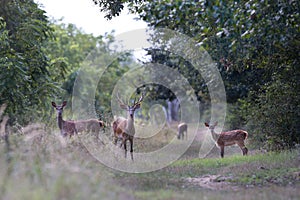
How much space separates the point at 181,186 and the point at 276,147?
7.64 meters

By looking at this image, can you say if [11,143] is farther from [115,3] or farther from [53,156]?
[115,3]

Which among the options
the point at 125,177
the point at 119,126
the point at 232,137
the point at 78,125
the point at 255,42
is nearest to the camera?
the point at 255,42

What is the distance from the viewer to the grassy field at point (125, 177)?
28.1 ft

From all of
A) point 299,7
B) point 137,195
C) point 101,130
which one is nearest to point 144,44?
point 101,130

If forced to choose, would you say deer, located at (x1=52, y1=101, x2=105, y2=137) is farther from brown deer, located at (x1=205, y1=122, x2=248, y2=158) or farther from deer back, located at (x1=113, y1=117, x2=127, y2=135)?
brown deer, located at (x1=205, y1=122, x2=248, y2=158)

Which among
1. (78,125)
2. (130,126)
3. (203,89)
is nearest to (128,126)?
(130,126)

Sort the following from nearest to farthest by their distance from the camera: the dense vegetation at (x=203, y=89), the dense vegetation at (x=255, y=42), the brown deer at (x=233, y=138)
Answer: the dense vegetation at (x=203, y=89), the dense vegetation at (x=255, y=42), the brown deer at (x=233, y=138)

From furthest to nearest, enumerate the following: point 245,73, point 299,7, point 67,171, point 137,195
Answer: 1. point 245,73
2. point 299,7
3. point 137,195
4. point 67,171

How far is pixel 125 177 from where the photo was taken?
1356 cm

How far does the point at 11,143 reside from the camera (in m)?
11.4

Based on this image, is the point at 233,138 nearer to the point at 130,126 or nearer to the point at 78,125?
the point at 130,126

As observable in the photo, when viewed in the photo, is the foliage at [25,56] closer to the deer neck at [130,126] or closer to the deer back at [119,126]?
the deer back at [119,126]

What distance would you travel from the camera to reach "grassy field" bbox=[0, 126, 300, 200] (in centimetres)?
857

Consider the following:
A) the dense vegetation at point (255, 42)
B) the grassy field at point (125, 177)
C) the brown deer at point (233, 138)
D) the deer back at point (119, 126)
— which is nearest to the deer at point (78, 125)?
the deer back at point (119, 126)
